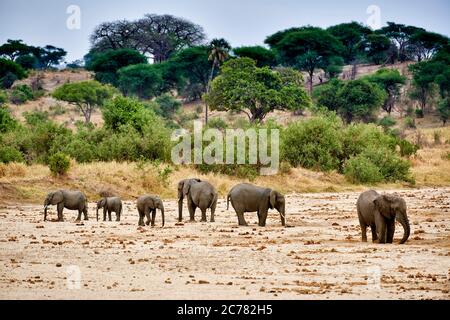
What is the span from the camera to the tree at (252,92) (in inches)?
2712

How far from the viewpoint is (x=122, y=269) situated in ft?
53.4

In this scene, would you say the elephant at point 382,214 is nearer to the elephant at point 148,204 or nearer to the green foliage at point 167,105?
the elephant at point 148,204

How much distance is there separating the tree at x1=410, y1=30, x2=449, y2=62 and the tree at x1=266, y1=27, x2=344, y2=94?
11.2 meters

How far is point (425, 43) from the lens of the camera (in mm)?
100062

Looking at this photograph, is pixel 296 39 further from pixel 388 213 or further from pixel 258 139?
pixel 388 213

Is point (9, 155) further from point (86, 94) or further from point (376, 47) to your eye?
point (376, 47)

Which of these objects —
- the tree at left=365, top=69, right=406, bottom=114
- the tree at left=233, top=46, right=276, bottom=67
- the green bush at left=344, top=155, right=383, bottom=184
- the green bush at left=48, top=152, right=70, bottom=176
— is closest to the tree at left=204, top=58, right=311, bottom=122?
the tree at left=233, top=46, right=276, bottom=67

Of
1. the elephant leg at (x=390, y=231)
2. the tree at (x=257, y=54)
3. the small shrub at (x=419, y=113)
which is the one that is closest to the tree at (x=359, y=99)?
the small shrub at (x=419, y=113)

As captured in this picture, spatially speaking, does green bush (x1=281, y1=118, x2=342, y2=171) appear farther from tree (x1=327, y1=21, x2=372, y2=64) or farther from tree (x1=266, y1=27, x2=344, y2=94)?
tree (x1=327, y1=21, x2=372, y2=64)

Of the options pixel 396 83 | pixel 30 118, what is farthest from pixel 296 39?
pixel 30 118

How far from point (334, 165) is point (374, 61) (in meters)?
62.0

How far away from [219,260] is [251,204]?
612 centimetres

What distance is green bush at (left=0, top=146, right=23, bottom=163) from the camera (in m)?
38.6
